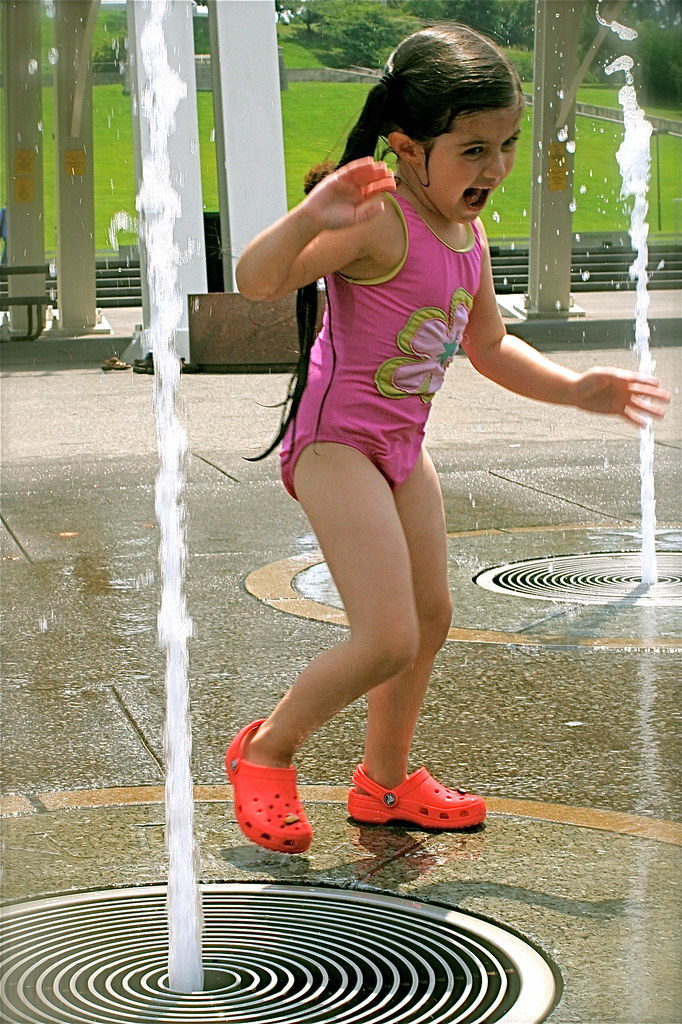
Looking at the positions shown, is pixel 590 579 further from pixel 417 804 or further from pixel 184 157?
pixel 184 157

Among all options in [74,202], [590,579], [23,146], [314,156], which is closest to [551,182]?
[74,202]

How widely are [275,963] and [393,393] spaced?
1.07m

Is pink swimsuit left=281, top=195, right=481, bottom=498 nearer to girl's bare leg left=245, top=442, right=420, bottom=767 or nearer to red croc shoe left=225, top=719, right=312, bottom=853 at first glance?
girl's bare leg left=245, top=442, right=420, bottom=767

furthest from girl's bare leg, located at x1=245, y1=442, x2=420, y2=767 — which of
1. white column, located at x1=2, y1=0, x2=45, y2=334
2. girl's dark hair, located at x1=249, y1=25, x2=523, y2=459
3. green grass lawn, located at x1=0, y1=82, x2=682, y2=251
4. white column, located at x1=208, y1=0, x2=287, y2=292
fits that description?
green grass lawn, located at x1=0, y1=82, x2=682, y2=251

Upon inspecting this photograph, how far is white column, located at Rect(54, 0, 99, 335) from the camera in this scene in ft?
75.5

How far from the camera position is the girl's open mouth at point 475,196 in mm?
2908

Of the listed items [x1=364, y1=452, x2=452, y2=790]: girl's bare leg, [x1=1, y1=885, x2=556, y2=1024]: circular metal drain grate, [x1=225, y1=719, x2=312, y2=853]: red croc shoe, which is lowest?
[x1=1, y1=885, x2=556, y2=1024]: circular metal drain grate

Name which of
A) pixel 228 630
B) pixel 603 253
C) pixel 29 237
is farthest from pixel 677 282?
pixel 228 630

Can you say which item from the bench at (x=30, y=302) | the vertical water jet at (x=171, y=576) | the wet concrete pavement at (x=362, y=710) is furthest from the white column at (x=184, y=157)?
the vertical water jet at (x=171, y=576)

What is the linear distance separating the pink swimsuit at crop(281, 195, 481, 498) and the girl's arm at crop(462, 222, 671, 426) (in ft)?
0.72

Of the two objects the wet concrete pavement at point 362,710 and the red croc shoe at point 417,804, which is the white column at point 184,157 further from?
the red croc shoe at point 417,804

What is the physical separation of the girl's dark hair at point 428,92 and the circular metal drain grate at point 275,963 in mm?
860

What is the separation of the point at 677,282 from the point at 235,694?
28982mm

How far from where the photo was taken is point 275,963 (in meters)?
2.55
